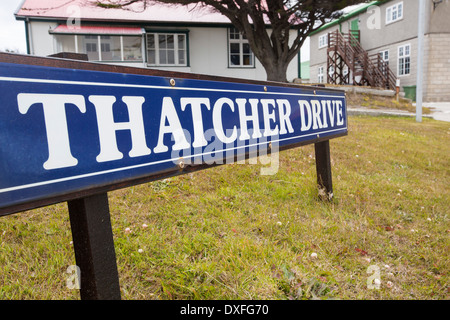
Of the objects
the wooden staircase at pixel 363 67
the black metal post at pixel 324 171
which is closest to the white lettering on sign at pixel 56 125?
the black metal post at pixel 324 171

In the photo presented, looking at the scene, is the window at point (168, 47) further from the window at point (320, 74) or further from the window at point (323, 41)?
the window at point (320, 74)

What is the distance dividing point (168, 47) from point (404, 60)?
1678 cm

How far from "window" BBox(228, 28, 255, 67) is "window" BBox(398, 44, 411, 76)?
12.4 m

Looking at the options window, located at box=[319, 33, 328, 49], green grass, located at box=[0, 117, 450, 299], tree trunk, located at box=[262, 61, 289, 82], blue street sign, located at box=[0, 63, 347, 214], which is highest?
window, located at box=[319, 33, 328, 49]

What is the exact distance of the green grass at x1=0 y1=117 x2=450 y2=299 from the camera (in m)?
1.84

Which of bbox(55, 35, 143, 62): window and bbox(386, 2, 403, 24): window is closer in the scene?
bbox(55, 35, 143, 62): window

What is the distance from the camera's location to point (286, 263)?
205 cm

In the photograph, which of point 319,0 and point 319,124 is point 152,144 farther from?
point 319,0

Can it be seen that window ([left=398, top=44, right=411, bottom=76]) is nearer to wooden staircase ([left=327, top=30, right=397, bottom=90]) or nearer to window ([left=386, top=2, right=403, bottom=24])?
wooden staircase ([left=327, top=30, right=397, bottom=90])

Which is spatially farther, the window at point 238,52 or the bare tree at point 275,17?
the window at point 238,52

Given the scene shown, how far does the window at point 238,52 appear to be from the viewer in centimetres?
1808

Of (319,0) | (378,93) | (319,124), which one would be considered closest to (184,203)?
(319,124)

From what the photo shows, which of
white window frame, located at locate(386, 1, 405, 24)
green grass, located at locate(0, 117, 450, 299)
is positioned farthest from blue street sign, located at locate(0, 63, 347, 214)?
white window frame, located at locate(386, 1, 405, 24)

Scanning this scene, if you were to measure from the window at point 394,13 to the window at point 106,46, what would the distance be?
721 inches
